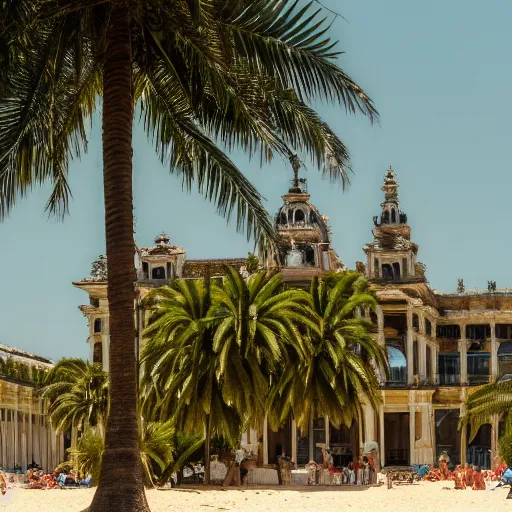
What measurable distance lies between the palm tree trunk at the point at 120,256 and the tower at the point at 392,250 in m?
53.9

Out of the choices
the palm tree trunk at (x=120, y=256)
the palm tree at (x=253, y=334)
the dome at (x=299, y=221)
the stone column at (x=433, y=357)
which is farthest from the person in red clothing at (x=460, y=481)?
the stone column at (x=433, y=357)

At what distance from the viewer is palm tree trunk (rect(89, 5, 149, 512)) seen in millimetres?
23859

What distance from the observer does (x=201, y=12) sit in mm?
23156

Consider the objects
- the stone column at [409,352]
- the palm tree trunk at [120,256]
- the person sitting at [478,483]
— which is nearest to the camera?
the palm tree trunk at [120,256]

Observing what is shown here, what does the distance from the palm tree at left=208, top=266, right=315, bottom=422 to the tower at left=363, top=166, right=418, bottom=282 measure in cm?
2526

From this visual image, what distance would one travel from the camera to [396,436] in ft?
268

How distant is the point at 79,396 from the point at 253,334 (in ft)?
73.0

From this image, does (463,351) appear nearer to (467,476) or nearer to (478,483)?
(467,476)

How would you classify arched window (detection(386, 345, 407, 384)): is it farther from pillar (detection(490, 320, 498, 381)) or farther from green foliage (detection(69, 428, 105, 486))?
green foliage (detection(69, 428, 105, 486))

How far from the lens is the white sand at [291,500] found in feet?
125

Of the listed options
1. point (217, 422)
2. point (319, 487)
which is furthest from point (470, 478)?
point (217, 422)

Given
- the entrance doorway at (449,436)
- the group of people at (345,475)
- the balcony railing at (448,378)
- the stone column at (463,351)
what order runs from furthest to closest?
the stone column at (463,351) < the balcony railing at (448,378) < the entrance doorway at (449,436) < the group of people at (345,475)

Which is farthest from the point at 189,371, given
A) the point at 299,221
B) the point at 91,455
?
the point at 299,221

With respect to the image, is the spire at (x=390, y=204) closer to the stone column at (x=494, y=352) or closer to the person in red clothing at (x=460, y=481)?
the stone column at (x=494, y=352)
